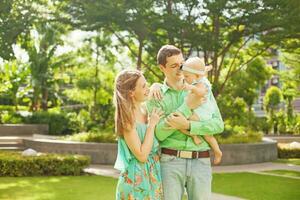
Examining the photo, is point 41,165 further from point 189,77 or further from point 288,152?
point 288,152

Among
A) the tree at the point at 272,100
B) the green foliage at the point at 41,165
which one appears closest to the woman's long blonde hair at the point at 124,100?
the green foliage at the point at 41,165

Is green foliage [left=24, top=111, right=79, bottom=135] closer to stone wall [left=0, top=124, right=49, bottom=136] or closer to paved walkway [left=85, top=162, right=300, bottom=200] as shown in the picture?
stone wall [left=0, top=124, right=49, bottom=136]

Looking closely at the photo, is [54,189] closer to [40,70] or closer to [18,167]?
[18,167]

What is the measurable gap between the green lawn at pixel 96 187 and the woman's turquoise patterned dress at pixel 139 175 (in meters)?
5.30

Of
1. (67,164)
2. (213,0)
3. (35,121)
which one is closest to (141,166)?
(67,164)

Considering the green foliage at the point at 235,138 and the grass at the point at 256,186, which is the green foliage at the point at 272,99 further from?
the grass at the point at 256,186

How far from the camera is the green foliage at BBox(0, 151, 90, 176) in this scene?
12.0 metres

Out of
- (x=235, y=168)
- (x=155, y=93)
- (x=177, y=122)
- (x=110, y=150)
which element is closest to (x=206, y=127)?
(x=177, y=122)

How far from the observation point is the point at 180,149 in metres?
3.56

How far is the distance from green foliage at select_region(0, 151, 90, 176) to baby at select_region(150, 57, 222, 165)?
358 inches

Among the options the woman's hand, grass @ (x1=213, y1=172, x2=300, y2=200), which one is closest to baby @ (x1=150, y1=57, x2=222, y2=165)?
the woman's hand

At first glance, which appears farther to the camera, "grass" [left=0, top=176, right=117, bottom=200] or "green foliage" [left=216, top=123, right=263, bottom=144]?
"green foliage" [left=216, top=123, right=263, bottom=144]

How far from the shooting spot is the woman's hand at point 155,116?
11.6 feet

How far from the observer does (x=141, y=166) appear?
357 cm
